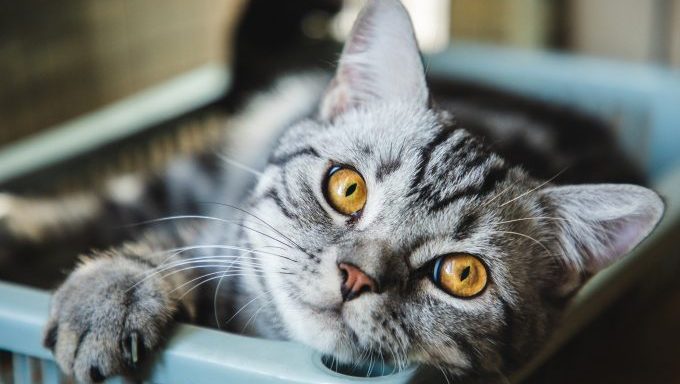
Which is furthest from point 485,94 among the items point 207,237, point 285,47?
point 207,237

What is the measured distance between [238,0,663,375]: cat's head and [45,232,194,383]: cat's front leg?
12 centimetres

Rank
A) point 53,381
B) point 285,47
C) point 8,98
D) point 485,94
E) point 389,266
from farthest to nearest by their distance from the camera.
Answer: point 285,47, point 8,98, point 485,94, point 53,381, point 389,266

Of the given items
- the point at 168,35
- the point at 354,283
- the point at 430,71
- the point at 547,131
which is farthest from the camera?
the point at 168,35

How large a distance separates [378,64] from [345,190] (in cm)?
16

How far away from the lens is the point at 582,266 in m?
0.90

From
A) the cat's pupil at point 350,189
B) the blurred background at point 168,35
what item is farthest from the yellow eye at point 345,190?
the blurred background at point 168,35

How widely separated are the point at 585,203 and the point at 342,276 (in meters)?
0.27

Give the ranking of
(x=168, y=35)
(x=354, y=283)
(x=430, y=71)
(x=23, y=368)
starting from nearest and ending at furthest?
(x=354, y=283)
(x=23, y=368)
(x=430, y=71)
(x=168, y=35)

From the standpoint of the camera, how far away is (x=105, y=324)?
83 cm

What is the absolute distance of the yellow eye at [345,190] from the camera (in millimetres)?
845

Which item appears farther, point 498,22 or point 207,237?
point 498,22

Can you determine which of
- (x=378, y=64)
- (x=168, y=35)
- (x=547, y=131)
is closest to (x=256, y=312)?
(x=378, y=64)

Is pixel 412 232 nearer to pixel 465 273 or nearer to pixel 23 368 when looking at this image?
pixel 465 273

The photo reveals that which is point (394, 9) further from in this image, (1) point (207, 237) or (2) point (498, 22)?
(2) point (498, 22)
